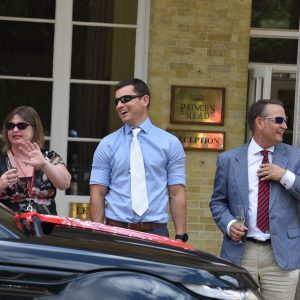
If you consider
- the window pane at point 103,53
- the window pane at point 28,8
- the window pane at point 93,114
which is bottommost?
the window pane at point 93,114

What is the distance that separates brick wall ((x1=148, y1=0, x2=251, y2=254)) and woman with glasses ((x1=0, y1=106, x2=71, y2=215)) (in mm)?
3210

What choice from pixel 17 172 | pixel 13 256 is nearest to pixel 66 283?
pixel 13 256

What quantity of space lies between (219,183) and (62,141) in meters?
3.78

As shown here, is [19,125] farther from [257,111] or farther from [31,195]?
[257,111]

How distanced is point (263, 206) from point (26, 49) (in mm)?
4704

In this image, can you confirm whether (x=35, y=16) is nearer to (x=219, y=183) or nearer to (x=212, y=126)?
(x=212, y=126)

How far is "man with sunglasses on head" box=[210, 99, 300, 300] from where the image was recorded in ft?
20.2

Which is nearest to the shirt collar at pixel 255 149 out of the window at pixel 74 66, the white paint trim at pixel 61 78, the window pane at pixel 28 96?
the window at pixel 74 66

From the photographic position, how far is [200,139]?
380 inches

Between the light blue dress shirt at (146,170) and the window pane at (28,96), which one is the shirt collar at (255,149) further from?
the window pane at (28,96)

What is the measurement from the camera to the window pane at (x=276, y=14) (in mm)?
10383

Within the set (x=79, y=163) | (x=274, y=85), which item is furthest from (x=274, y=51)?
(x=79, y=163)

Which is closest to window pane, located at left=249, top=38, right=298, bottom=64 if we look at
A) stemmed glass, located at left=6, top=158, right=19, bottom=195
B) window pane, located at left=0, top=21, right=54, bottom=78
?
window pane, located at left=0, top=21, right=54, bottom=78

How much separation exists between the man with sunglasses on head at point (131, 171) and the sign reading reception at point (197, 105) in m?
3.09
